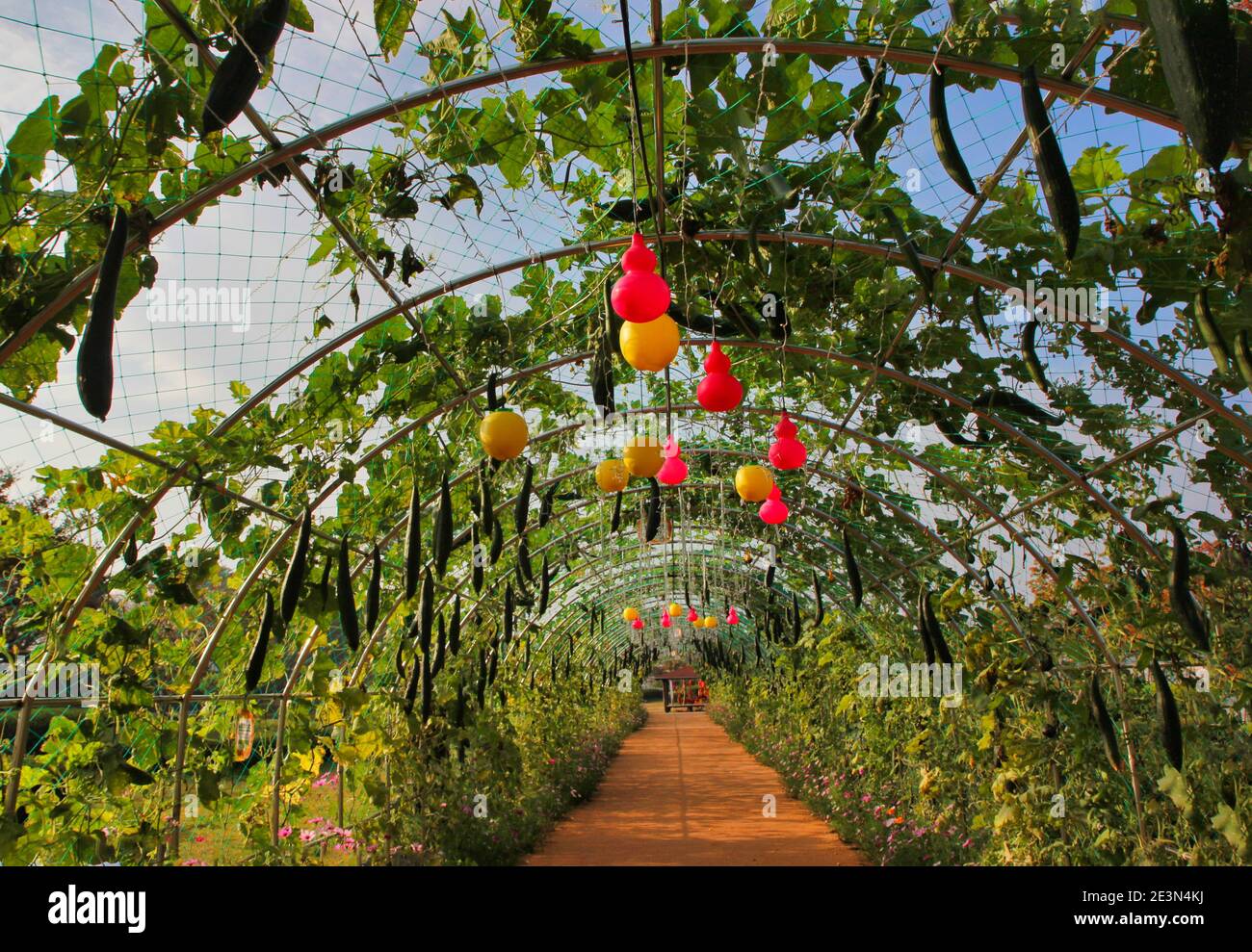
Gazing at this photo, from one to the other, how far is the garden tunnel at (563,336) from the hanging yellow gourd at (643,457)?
191mm

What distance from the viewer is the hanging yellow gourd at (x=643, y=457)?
8.99ft

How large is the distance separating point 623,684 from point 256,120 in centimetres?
2155

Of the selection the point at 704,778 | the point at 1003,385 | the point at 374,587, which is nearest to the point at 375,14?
the point at 374,587

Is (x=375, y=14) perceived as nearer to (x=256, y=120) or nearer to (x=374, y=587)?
(x=256, y=120)

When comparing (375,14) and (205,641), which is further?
(205,641)

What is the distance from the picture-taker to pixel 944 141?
174 centimetres

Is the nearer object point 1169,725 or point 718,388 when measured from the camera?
point 718,388

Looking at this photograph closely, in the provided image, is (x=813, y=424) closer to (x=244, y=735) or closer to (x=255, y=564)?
(x=255, y=564)

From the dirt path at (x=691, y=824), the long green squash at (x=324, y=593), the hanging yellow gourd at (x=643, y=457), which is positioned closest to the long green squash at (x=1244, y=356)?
the hanging yellow gourd at (x=643, y=457)

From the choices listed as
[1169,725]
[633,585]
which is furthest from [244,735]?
[633,585]

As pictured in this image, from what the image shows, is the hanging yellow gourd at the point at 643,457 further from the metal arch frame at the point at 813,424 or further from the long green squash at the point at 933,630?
the metal arch frame at the point at 813,424

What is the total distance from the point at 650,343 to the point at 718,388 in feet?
1.79
